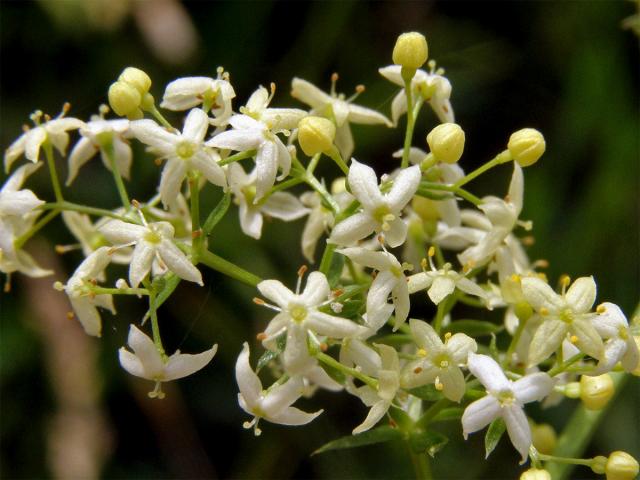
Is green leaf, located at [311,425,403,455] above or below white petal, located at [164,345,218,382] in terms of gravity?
below

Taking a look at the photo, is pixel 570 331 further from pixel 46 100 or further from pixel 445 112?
pixel 46 100

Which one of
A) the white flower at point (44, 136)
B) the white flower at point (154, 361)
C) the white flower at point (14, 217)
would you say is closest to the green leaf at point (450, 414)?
the white flower at point (154, 361)

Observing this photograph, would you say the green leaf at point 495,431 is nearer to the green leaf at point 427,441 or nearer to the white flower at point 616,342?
the green leaf at point 427,441

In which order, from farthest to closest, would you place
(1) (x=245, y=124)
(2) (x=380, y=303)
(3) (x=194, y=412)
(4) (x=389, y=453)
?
(3) (x=194, y=412)
(4) (x=389, y=453)
(1) (x=245, y=124)
(2) (x=380, y=303)

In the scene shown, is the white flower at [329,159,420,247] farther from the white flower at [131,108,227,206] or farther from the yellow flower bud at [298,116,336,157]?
the white flower at [131,108,227,206]

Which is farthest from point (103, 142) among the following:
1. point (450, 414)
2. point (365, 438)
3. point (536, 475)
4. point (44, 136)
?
point (536, 475)

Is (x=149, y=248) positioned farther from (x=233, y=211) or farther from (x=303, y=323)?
(x=233, y=211)

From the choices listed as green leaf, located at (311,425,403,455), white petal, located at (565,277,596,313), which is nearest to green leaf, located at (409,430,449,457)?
green leaf, located at (311,425,403,455)

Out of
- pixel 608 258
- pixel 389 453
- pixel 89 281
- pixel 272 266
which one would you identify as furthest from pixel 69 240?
pixel 608 258
